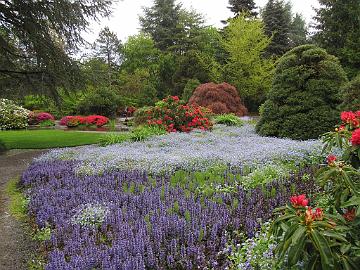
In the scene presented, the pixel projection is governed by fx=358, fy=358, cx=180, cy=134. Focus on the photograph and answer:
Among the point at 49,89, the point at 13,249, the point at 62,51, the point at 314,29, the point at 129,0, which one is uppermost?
the point at 314,29

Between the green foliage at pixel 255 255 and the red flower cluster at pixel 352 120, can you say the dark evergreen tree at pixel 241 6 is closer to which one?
the red flower cluster at pixel 352 120

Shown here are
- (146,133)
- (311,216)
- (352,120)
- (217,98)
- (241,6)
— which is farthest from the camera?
(241,6)

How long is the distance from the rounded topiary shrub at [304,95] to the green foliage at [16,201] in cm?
791

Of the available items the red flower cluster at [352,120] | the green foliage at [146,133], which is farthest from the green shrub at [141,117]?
the red flower cluster at [352,120]

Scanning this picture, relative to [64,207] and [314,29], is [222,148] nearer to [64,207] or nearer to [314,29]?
[64,207]

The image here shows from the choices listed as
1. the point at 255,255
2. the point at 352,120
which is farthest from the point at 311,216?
the point at 352,120

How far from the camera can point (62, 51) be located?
11711 millimetres

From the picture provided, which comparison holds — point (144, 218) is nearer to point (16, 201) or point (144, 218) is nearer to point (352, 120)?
point (352, 120)

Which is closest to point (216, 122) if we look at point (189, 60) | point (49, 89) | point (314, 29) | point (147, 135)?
point (147, 135)

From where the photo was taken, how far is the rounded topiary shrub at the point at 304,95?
11.1m

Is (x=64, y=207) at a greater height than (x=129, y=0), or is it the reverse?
(x=129, y=0)

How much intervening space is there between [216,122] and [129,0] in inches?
292

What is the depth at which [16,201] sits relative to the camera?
6.27 m

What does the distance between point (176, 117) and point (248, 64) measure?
48.5ft
